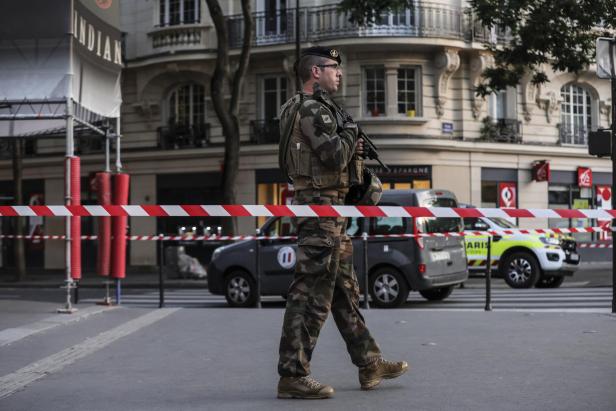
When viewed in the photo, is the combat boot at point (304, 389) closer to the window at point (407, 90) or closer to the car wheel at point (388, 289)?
the car wheel at point (388, 289)

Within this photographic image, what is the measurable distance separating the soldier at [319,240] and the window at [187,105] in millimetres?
25991

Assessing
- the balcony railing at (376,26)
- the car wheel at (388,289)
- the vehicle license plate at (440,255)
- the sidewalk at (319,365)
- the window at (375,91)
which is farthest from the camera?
the window at (375,91)

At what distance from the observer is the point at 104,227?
12812mm

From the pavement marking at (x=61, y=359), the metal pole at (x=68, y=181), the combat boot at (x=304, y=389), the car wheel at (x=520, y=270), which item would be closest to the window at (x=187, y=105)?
the car wheel at (x=520, y=270)

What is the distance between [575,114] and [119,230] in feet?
76.5

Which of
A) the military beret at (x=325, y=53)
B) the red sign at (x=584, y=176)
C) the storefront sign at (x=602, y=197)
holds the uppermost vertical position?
the red sign at (x=584, y=176)

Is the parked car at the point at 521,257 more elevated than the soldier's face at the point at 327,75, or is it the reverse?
the soldier's face at the point at 327,75

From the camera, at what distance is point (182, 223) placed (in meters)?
31.4

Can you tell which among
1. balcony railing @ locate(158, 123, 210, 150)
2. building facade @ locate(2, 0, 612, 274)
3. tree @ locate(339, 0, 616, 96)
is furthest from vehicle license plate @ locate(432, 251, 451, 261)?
balcony railing @ locate(158, 123, 210, 150)

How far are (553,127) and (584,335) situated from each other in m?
24.2

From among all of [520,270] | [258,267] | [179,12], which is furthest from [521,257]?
[179,12]

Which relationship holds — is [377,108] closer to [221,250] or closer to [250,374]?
[221,250]

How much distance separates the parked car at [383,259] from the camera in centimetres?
1394

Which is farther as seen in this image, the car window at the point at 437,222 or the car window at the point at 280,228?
the car window at the point at 280,228
